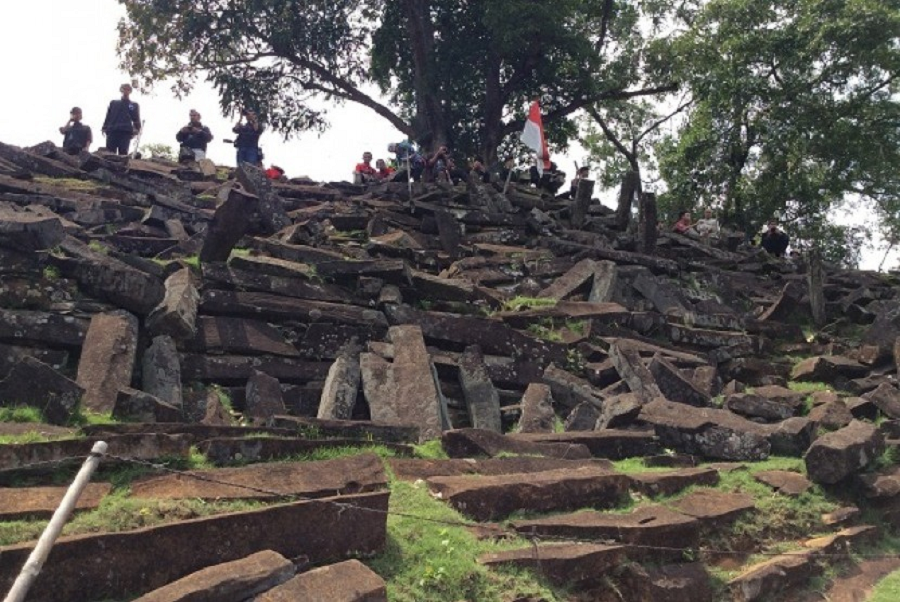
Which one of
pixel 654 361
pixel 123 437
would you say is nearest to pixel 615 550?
pixel 123 437

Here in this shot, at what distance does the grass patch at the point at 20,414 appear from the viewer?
20.2 feet

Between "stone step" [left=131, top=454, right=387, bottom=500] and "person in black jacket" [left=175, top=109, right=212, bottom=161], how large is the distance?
620 inches

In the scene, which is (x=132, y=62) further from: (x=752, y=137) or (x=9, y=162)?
(x=752, y=137)

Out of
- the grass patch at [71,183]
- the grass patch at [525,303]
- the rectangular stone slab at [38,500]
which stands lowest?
the rectangular stone slab at [38,500]

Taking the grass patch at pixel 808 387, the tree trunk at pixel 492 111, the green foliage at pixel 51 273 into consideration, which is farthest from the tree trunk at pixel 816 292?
the tree trunk at pixel 492 111

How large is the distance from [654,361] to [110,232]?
787 cm

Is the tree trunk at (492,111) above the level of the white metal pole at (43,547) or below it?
above

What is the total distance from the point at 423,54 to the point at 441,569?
22279 mm

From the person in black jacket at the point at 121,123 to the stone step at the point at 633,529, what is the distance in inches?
639

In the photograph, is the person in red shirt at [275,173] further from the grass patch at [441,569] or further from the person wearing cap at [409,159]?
the grass patch at [441,569]

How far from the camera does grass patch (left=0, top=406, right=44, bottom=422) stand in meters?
6.16

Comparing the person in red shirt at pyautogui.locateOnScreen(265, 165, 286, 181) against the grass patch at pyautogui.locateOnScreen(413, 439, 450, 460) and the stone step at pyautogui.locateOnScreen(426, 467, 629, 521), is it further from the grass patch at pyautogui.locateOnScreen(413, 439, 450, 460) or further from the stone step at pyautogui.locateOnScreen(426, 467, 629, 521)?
the stone step at pyautogui.locateOnScreen(426, 467, 629, 521)

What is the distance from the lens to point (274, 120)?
2591 centimetres

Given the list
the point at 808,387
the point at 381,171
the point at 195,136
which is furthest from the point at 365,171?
the point at 808,387
